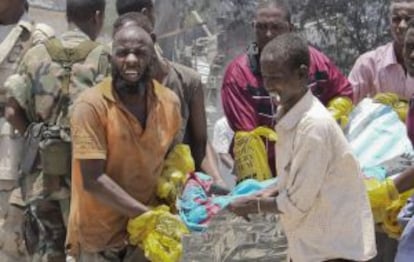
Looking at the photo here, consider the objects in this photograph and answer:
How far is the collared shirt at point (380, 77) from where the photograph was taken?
4664 mm

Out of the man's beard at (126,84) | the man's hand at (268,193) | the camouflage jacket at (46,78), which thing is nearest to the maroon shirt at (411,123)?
the man's hand at (268,193)

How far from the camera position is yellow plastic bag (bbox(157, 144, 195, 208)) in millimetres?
4000

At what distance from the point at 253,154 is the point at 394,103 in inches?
28.8

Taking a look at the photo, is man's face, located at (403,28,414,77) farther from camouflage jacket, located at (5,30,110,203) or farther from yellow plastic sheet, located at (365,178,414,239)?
camouflage jacket, located at (5,30,110,203)

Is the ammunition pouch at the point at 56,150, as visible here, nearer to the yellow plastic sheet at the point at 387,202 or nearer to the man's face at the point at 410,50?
the yellow plastic sheet at the point at 387,202

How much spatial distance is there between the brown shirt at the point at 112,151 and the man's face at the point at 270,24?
2.62 feet

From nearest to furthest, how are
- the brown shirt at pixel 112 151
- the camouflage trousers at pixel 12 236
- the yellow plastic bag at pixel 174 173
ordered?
the brown shirt at pixel 112 151, the yellow plastic bag at pixel 174 173, the camouflage trousers at pixel 12 236

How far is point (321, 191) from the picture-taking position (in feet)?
10.9

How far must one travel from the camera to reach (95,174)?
383 centimetres

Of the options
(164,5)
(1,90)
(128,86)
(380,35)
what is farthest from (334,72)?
(164,5)

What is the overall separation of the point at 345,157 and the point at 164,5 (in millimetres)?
6548

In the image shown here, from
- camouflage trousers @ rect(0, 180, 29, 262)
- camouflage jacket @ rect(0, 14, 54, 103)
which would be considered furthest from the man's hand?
camouflage jacket @ rect(0, 14, 54, 103)

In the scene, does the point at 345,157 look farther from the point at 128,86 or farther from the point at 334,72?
the point at 334,72

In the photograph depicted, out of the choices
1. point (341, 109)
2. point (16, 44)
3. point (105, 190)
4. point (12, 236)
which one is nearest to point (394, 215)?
point (341, 109)
